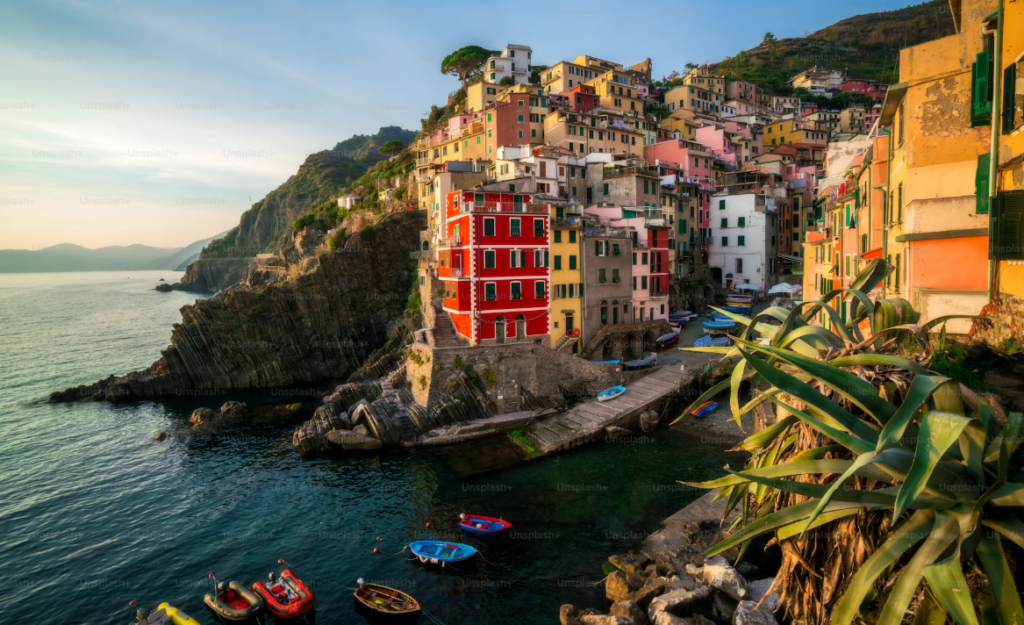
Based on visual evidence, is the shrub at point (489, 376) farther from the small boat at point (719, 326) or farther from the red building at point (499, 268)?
the small boat at point (719, 326)

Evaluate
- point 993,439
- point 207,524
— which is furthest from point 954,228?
point 207,524

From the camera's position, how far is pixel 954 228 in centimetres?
1363

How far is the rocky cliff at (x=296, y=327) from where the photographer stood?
2136 inches

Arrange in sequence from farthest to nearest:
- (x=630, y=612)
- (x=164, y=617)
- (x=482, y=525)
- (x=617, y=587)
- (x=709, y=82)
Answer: (x=709, y=82), (x=482, y=525), (x=164, y=617), (x=617, y=587), (x=630, y=612)

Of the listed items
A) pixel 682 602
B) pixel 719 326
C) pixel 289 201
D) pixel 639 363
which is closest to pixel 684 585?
pixel 682 602

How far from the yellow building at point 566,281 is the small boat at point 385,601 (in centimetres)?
2383

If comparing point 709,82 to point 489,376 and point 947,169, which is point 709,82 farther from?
point 947,169

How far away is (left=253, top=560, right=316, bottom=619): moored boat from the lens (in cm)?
1997

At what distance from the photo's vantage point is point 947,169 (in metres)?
14.4

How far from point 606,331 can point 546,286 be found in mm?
6782

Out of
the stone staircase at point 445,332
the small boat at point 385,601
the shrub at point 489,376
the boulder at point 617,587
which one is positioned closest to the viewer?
the boulder at point 617,587

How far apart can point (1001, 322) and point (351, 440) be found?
109ft

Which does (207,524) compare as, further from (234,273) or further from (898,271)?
(234,273)

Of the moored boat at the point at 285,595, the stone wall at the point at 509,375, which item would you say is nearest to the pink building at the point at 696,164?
the stone wall at the point at 509,375
